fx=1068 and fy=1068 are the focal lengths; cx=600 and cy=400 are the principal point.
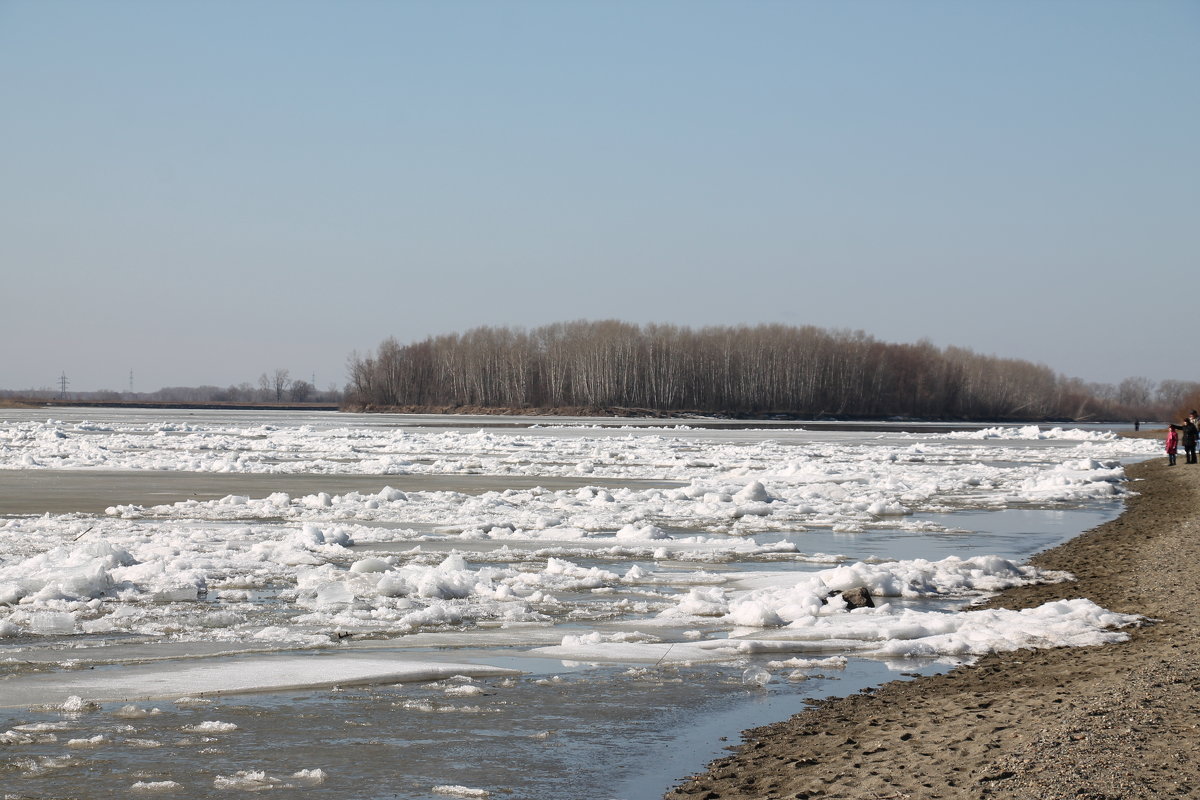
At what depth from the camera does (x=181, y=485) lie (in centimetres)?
2044

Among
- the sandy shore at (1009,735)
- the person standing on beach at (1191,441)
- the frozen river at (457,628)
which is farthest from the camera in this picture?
the person standing on beach at (1191,441)

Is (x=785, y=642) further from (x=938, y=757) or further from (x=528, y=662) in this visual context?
(x=938, y=757)

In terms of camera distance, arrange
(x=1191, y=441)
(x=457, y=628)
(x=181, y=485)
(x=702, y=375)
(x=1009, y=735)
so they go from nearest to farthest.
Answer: (x=1009, y=735) < (x=457, y=628) < (x=181, y=485) < (x=1191, y=441) < (x=702, y=375)

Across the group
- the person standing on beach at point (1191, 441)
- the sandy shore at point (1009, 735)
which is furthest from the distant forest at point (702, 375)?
the sandy shore at point (1009, 735)

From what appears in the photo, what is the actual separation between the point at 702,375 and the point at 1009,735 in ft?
324

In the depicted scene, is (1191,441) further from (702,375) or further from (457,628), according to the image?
(702,375)

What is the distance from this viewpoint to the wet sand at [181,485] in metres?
16.8

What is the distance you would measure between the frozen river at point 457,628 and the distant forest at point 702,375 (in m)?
84.3

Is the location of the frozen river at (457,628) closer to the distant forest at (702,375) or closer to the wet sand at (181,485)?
the wet sand at (181,485)

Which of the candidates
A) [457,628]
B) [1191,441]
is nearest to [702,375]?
[1191,441]

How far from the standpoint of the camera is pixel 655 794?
184 inches

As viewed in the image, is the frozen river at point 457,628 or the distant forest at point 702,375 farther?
the distant forest at point 702,375

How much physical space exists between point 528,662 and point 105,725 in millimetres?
2649

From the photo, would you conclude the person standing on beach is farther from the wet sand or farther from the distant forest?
the distant forest
